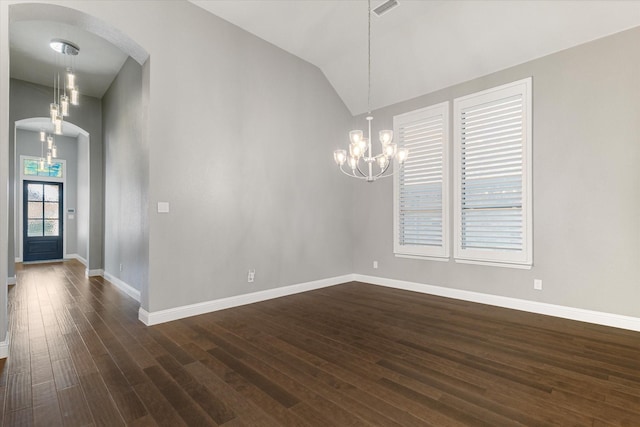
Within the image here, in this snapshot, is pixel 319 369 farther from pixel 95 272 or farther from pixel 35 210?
pixel 35 210

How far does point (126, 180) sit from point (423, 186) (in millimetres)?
4964

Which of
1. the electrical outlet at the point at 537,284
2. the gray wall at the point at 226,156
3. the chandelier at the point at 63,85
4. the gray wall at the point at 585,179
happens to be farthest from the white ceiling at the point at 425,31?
the electrical outlet at the point at 537,284

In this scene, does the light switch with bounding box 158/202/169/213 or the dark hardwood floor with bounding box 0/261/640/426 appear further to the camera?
the light switch with bounding box 158/202/169/213

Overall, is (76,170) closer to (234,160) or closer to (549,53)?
(234,160)

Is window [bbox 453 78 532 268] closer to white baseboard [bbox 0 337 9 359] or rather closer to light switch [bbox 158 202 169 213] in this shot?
light switch [bbox 158 202 169 213]

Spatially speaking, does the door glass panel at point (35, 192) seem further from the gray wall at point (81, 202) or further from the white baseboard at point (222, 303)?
the white baseboard at point (222, 303)

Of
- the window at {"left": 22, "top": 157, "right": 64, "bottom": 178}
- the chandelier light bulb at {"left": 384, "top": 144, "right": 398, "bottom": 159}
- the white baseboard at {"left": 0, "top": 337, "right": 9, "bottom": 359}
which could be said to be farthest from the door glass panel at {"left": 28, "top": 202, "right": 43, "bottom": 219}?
the chandelier light bulb at {"left": 384, "top": 144, "right": 398, "bottom": 159}

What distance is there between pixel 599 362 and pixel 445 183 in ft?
9.49

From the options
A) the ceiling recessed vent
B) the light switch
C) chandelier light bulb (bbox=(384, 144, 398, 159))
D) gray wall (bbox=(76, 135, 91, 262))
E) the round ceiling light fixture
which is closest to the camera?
chandelier light bulb (bbox=(384, 144, 398, 159))

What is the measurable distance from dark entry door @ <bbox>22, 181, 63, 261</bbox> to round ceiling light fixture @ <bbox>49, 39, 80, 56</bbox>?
5.89 meters

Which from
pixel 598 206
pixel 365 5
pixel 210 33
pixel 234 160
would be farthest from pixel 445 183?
pixel 210 33

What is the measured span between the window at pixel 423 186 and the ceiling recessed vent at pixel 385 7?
5.49ft

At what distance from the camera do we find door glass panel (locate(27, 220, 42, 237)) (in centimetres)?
872

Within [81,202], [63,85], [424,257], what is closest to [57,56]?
[63,85]
